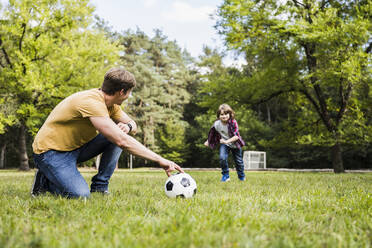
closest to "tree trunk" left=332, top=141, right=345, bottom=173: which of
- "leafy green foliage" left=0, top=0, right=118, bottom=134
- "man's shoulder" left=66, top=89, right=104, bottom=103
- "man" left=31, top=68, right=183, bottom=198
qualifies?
"leafy green foliage" left=0, top=0, right=118, bottom=134

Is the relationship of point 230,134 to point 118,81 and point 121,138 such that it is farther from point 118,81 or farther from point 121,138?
point 121,138

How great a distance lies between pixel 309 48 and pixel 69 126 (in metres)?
12.9

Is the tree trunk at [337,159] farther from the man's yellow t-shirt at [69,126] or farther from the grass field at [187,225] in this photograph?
the man's yellow t-shirt at [69,126]

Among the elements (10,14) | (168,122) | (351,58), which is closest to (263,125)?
(168,122)

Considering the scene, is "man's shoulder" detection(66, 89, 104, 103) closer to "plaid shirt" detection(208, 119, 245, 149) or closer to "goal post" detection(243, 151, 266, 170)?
"plaid shirt" detection(208, 119, 245, 149)

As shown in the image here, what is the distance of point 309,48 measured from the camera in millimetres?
13773

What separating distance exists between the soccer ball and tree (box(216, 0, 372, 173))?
383 inches

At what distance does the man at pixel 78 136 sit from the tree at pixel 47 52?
1217 centimetres

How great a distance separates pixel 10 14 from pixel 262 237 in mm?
17992

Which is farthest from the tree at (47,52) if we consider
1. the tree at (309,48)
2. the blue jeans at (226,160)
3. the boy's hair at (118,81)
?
the boy's hair at (118,81)

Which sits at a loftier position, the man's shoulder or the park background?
the park background

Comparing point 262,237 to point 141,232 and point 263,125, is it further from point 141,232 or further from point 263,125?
point 263,125

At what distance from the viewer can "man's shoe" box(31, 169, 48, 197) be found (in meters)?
3.86

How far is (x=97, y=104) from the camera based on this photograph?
10.6 feet
